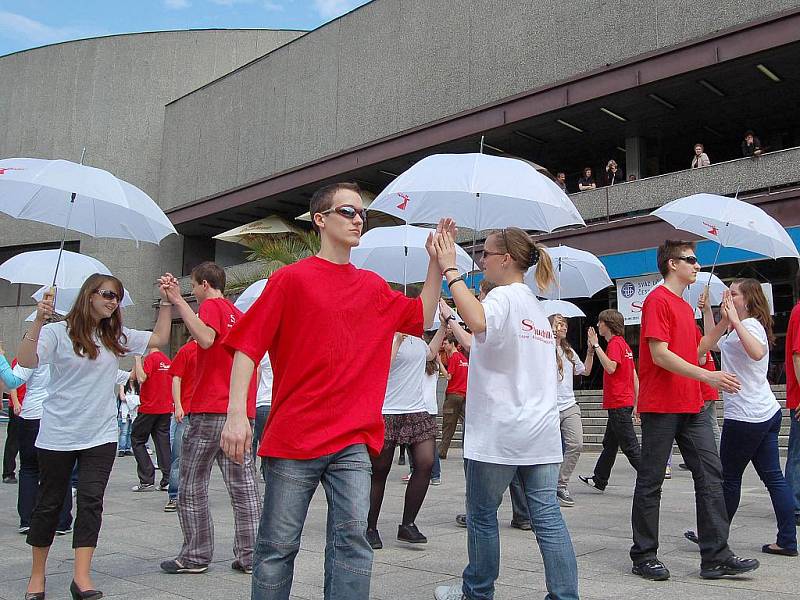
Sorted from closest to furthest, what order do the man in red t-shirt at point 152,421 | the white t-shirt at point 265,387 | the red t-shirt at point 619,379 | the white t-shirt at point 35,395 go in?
1. the white t-shirt at point 35,395
2. the red t-shirt at point 619,379
3. the white t-shirt at point 265,387
4. the man in red t-shirt at point 152,421

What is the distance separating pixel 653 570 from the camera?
4648 millimetres

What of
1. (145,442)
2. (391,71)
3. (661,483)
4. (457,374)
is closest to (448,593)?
(661,483)

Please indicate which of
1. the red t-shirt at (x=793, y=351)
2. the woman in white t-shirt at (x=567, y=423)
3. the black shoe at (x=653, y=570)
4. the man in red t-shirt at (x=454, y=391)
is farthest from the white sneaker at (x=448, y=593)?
the man in red t-shirt at (x=454, y=391)

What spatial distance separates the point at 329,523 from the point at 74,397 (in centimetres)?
222

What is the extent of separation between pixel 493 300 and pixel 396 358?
264 cm

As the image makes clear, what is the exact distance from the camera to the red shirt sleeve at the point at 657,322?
4668 mm

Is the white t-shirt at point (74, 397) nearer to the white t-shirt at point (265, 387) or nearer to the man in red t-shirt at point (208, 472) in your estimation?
the man in red t-shirt at point (208, 472)

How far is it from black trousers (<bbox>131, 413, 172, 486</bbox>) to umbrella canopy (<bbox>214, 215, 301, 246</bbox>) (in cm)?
1506

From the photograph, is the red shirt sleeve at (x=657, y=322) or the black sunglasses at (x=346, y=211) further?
the red shirt sleeve at (x=657, y=322)

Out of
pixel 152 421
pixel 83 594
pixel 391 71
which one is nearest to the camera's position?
pixel 83 594

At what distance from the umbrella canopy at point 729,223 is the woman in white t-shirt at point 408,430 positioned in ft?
7.26

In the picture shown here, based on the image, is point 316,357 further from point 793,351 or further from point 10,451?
point 10,451

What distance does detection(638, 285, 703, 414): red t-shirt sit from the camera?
469 cm

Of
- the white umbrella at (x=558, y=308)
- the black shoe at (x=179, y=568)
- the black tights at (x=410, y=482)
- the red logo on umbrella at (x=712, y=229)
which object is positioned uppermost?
the red logo on umbrella at (x=712, y=229)
